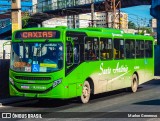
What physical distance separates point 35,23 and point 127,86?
4995cm

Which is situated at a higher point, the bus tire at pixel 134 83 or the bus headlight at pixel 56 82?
the bus headlight at pixel 56 82

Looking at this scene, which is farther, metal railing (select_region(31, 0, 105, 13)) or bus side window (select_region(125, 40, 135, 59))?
metal railing (select_region(31, 0, 105, 13))

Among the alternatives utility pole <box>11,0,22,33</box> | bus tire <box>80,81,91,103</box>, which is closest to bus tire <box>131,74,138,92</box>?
bus tire <box>80,81,91,103</box>

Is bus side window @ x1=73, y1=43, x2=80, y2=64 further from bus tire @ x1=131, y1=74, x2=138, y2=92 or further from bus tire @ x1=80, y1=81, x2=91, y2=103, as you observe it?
bus tire @ x1=131, y1=74, x2=138, y2=92

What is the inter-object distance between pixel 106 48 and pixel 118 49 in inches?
51.3

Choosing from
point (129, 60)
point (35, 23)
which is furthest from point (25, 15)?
point (129, 60)

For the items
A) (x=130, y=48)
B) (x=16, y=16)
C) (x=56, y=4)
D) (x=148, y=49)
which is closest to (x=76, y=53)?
(x=16, y=16)

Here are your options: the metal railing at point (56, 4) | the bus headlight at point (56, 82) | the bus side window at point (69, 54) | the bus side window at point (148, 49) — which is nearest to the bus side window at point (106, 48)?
the bus side window at point (69, 54)

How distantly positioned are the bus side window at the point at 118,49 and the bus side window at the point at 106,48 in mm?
451

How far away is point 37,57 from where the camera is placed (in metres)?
13.7

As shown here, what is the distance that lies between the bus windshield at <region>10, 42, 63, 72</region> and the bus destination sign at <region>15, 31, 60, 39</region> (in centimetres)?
27

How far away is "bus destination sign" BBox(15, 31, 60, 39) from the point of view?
1379 centimetres

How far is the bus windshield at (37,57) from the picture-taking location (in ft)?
44.4

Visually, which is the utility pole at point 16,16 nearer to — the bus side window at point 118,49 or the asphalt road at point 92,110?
the asphalt road at point 92,110
